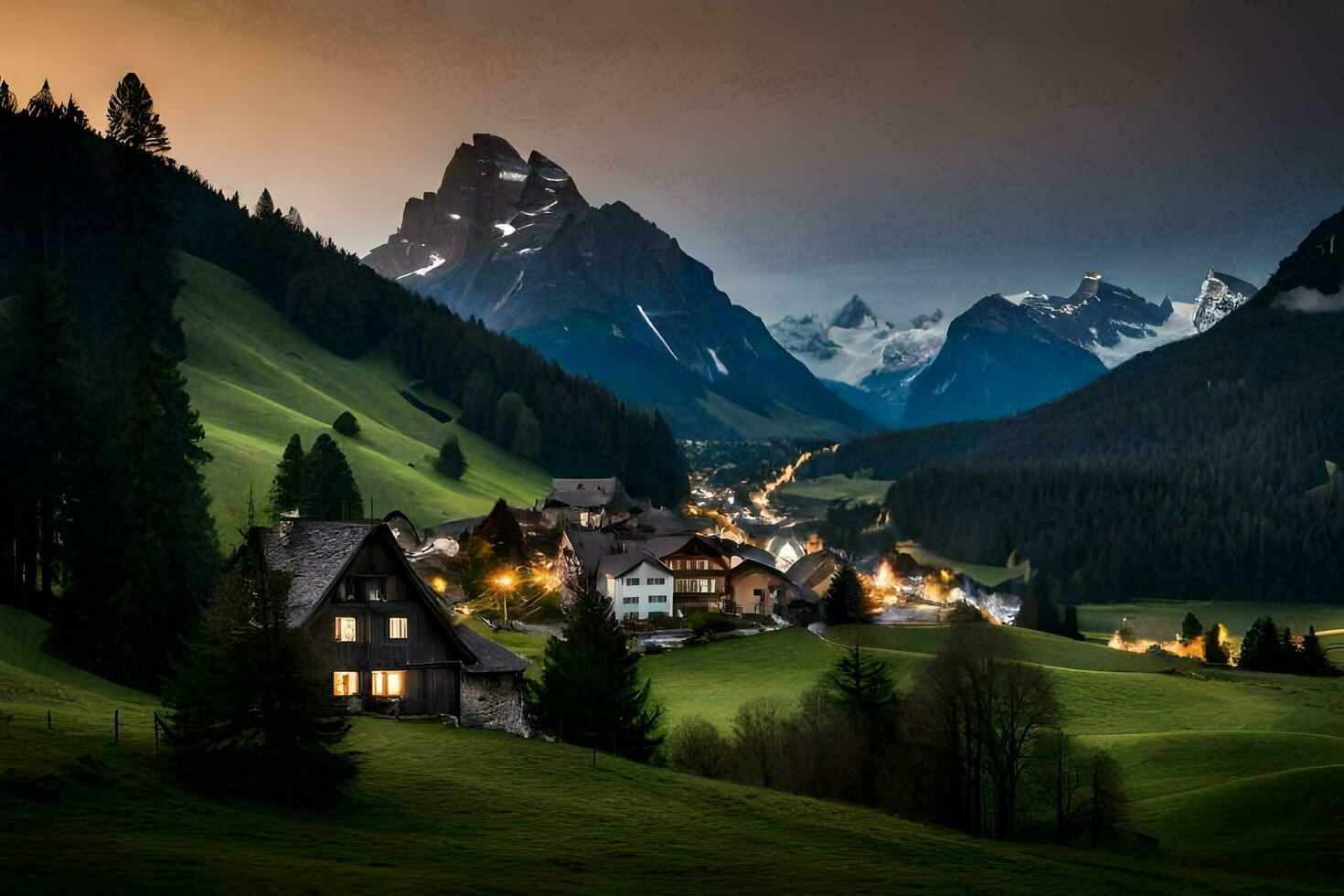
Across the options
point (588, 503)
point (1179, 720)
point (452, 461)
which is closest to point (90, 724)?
point (1179, 720)

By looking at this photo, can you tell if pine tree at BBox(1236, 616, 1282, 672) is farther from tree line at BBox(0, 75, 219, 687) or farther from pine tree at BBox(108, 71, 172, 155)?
pine tree at BBox(108, 71, 172, 155)

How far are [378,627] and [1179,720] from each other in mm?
56234

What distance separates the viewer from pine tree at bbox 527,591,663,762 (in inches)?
2208

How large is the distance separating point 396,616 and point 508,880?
1225 inches

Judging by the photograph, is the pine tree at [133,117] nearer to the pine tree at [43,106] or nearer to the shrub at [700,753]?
the pine tree at [43,106]

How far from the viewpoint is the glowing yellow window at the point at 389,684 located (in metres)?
54.5

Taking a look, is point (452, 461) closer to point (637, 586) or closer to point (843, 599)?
point (637, 586)

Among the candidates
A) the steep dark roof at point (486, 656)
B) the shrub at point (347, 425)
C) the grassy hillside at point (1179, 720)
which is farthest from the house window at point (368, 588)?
the shrub at point (347, 425)

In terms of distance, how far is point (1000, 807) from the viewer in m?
55.1

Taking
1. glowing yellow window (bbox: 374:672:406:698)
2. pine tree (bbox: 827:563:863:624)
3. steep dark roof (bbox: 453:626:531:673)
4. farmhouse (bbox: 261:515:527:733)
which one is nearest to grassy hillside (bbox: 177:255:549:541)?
pine tree (bbox: 827:563:863:624)

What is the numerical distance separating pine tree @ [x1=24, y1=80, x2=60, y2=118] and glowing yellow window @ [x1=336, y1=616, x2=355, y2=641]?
464ft

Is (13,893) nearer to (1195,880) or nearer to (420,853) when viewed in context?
(420,853)

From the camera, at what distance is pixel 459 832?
3156 centimetres

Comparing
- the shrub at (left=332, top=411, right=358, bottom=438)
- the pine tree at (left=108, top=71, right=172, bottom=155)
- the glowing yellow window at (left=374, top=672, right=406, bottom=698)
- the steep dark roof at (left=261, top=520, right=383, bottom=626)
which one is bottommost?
the glowing yellow window at (left=374, top=672, right=406, bottom=698)
